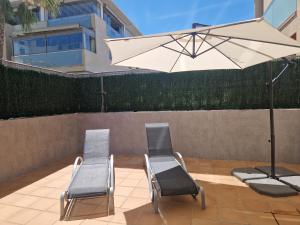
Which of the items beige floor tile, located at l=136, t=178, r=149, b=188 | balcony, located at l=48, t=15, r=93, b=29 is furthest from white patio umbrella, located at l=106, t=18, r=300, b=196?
balcony, located at l=48, t=15, r=93, b=29

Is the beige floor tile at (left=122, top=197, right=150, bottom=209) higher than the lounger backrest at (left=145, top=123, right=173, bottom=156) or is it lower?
lower

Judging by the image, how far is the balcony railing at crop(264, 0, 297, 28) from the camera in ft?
29.6

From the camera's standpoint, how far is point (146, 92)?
912 cm

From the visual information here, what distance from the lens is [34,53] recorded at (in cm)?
1873

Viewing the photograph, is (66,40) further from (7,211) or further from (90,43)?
(7,211)

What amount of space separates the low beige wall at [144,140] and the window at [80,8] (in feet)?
47.8

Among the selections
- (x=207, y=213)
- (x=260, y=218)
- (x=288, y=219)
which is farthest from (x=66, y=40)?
(x=288, y=219)

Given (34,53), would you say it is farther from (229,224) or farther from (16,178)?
(229,224)

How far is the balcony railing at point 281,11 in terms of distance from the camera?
902 centimetres

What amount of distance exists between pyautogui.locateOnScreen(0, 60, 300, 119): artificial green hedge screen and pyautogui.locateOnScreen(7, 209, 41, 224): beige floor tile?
3.21 metres

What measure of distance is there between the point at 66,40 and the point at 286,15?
1574cm

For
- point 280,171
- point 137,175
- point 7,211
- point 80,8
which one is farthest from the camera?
point 80,8

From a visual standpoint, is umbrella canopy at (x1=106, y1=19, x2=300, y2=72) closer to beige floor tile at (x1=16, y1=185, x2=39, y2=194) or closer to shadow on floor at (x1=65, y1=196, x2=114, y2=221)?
shadow on floor at (x1=65, y1=196, x2=114, y2=221)

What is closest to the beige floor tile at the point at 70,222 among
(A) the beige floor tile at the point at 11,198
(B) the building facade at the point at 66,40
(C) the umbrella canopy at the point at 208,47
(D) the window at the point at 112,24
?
(A) the beige floor tile at the point at 11,198
